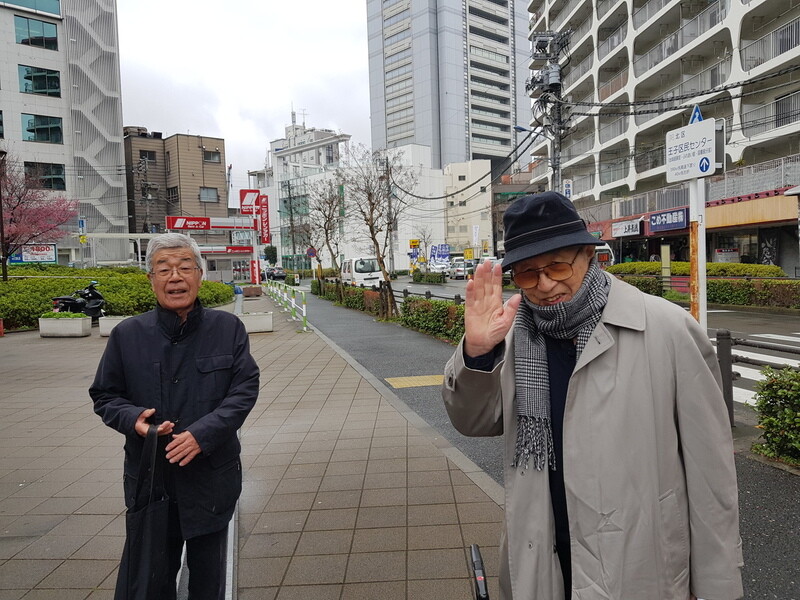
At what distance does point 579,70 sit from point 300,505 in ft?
135

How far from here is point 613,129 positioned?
34188 mm

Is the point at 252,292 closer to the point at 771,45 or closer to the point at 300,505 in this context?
the point at 771,45

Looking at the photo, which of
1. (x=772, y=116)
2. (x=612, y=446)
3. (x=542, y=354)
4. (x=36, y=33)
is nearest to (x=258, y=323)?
(x=542, y=354)

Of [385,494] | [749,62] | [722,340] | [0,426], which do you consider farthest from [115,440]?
[749,62]

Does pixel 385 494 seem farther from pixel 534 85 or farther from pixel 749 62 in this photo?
pixel 749 62

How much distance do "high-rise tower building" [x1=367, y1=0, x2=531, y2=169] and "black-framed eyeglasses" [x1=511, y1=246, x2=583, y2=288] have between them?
75352 mm

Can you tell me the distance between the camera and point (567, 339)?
64.1 inches

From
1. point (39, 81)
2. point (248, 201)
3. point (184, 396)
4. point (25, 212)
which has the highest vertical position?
point (39, 81)

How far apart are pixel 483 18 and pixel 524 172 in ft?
76.6

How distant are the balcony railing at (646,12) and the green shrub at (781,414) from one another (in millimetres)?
30685

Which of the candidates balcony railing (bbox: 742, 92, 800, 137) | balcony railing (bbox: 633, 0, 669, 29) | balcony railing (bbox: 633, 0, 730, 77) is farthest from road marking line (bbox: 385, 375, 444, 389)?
balcony railing (bbox: 633, 0, 669, 29)

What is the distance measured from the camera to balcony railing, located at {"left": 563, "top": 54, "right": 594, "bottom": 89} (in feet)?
121

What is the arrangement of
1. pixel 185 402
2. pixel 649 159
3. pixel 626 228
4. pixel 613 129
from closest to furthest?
pixel 185 402, pixel 626 228, pixel 649 159, pixel 613 129

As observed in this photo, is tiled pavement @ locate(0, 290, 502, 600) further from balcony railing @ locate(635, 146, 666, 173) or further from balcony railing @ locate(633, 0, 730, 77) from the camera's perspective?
balcony railing @ locate(635, 146, 666, 173)
